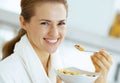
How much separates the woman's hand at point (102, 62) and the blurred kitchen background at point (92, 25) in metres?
1.65

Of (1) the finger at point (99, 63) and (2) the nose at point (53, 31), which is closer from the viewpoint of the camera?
(2) the nose at point (53, 31)

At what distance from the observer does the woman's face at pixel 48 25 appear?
1276 mm

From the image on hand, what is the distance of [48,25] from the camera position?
129 cm

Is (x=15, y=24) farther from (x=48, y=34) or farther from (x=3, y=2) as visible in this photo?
(x=48, y=34)

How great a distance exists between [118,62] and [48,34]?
232 centimetres

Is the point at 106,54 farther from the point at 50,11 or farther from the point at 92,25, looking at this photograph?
the point at 92,25

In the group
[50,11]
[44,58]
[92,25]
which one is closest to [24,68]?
[44,58]

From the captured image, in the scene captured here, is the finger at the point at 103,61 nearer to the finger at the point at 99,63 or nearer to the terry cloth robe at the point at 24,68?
the finger at the point at 99,63

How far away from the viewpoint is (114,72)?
345 cm

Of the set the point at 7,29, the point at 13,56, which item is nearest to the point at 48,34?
the point at 13,56

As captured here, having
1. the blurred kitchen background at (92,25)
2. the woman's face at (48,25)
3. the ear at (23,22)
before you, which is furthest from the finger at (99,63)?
the blurred kitchen background at (92,25)

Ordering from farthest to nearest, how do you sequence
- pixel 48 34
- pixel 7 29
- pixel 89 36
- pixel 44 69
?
1. pixel 89 36
2. pixel 7 29
3. pixel 44 69
4. pixel 48 34

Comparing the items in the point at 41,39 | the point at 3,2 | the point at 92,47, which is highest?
the point at 41,39

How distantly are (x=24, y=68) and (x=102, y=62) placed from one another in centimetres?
32
